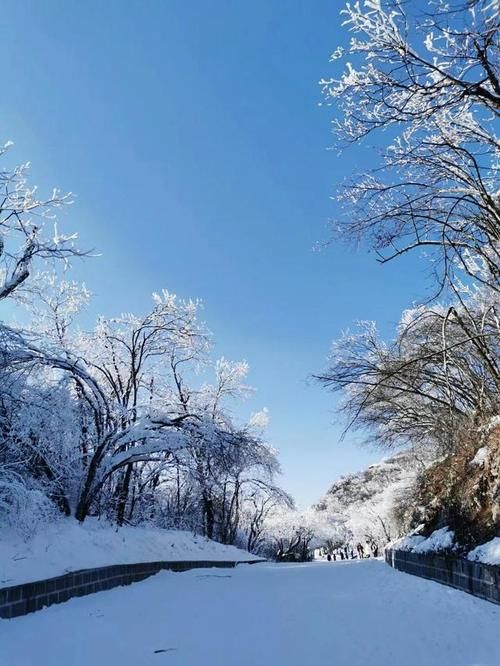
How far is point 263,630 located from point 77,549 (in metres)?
3.83

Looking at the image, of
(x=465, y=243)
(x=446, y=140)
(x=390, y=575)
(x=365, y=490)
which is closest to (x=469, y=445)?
(x=390, y=575)

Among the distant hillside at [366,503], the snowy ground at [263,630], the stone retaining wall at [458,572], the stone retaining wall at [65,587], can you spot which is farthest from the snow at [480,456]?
the distant hillside at [366,503]

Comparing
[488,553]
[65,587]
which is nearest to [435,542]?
[488,553]

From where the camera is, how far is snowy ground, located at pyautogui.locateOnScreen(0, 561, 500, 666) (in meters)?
4.26

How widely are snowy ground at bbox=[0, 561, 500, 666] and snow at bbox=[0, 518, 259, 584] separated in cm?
51

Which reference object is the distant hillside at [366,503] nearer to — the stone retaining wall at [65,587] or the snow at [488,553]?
the stone retaining wall at [65,587]

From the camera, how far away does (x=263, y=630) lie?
5492mm

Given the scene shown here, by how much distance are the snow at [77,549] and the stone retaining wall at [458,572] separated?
5.31m

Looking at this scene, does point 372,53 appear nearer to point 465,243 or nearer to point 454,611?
point 465,243

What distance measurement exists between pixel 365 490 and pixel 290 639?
58179 mm

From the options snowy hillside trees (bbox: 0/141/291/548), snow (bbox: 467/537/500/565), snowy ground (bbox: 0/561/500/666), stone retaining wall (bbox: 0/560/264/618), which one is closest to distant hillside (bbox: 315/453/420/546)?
snowy hillside trees (bbox: 0/141/291/548)

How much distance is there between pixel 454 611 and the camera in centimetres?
613

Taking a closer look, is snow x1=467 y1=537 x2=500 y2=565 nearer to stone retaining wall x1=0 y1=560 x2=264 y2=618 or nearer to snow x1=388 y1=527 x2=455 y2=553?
snow x1=388 y1=527 x2=455 y2=553

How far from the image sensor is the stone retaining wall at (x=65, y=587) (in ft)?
18.1
